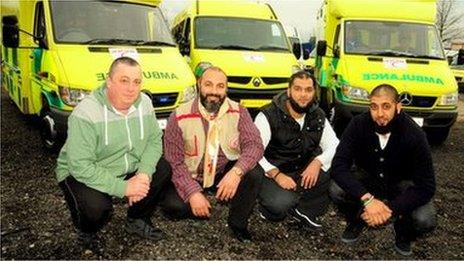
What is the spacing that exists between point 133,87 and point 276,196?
1.65m

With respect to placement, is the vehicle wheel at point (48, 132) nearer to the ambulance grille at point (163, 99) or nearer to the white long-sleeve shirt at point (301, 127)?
the ambulance grille at point (163, 99)

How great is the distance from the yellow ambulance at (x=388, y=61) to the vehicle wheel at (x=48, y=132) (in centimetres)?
444

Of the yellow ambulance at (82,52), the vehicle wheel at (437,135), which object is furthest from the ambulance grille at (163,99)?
the vehicle wheel at (437,135)

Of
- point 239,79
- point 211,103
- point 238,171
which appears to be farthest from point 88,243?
point 239,79

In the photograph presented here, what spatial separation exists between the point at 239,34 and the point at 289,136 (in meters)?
4.69

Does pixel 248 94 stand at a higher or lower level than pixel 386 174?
higher

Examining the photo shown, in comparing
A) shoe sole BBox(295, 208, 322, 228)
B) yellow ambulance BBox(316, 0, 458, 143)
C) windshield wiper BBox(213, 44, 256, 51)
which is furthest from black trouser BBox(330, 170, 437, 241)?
windshield wiper BBox(213, 44, 256, 51)

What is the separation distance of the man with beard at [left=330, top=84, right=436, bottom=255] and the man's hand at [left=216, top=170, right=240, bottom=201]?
868 millimetres

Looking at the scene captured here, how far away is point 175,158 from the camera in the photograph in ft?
13.1

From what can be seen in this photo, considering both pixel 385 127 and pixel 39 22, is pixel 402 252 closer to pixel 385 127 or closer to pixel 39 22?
pixel 385 127

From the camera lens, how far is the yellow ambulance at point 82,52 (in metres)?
5.74

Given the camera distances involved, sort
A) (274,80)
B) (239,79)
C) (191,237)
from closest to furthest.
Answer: (191,237)
(239,79)
(274,80)

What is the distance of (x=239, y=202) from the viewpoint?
3971mm

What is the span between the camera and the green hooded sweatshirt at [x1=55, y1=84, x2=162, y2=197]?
3516mm
